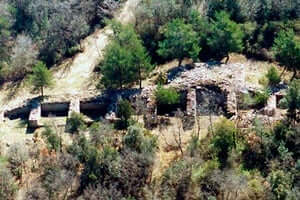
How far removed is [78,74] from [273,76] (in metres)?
24.2

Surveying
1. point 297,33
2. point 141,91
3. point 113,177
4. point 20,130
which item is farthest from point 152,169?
point 297,33

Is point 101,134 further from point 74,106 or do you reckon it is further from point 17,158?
point 74,106

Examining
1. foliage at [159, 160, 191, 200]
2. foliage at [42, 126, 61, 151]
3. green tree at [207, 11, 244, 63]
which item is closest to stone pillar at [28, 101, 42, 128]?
foliage at [42, 126, 61, 151]

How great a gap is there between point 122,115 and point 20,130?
11.1m

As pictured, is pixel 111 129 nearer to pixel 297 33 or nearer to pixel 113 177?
pixel 113 177

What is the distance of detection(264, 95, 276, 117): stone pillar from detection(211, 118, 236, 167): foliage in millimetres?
5730

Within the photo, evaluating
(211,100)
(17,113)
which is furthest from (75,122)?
(211,100)

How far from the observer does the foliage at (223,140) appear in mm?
41438

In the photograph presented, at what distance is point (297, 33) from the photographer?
5769 cm

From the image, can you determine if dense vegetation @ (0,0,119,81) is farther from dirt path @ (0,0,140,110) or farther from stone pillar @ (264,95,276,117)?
stone pillar @ (264,95,276,117)

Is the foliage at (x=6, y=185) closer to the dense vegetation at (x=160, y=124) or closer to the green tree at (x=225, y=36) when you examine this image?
the dense vegetation at (x=160, y=124)

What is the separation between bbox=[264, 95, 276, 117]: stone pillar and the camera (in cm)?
4628

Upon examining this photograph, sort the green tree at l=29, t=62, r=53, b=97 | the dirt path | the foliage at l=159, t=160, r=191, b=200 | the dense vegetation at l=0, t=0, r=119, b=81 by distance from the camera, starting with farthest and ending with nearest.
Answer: the dense vegetation at l=0, t=0, r=119, b=81 → the dirt path → the green tree at l=29, t=62, r=53, b=97 → the foliage at l=159, t=160, r=191, b=200

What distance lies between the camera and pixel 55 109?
53875 mm
